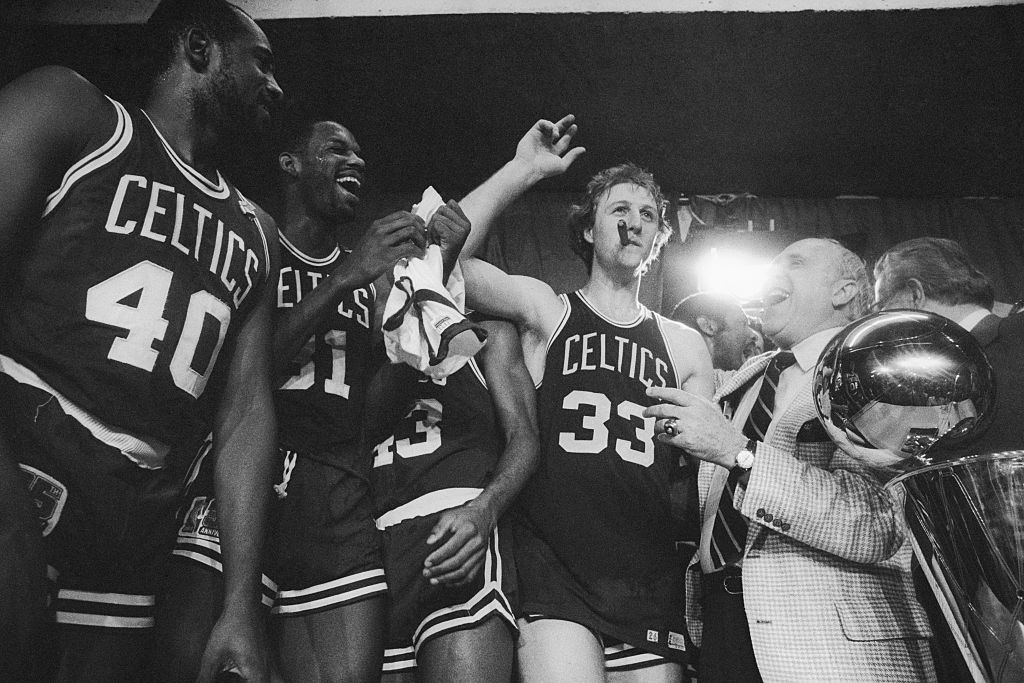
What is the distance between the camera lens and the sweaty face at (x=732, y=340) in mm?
3414

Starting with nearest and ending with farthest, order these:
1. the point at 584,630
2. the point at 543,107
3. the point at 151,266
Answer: the point at 151,266
the point at 584,630
the point at 543,107

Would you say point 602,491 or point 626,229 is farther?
point 626,229

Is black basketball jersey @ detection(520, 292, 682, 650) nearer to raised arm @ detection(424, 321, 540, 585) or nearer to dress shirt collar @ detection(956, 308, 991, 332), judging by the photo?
raised arm @ detection(424, 321, 540, 585)

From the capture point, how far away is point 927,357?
158 cm

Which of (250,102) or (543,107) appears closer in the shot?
(250,102)

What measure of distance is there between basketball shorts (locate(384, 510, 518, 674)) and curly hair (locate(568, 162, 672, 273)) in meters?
1.14

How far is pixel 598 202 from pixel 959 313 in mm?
1147

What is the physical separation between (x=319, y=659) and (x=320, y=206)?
55.0 inches

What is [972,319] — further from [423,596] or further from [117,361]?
[117,361]

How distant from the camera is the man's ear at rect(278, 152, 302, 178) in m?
2.66

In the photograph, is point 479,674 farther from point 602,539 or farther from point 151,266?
point 151,266

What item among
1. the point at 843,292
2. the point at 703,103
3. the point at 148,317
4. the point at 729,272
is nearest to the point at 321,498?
the point at 148,317

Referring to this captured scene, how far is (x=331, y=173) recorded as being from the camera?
2623 millimetres

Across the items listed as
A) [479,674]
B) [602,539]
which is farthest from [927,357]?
[479,674]
